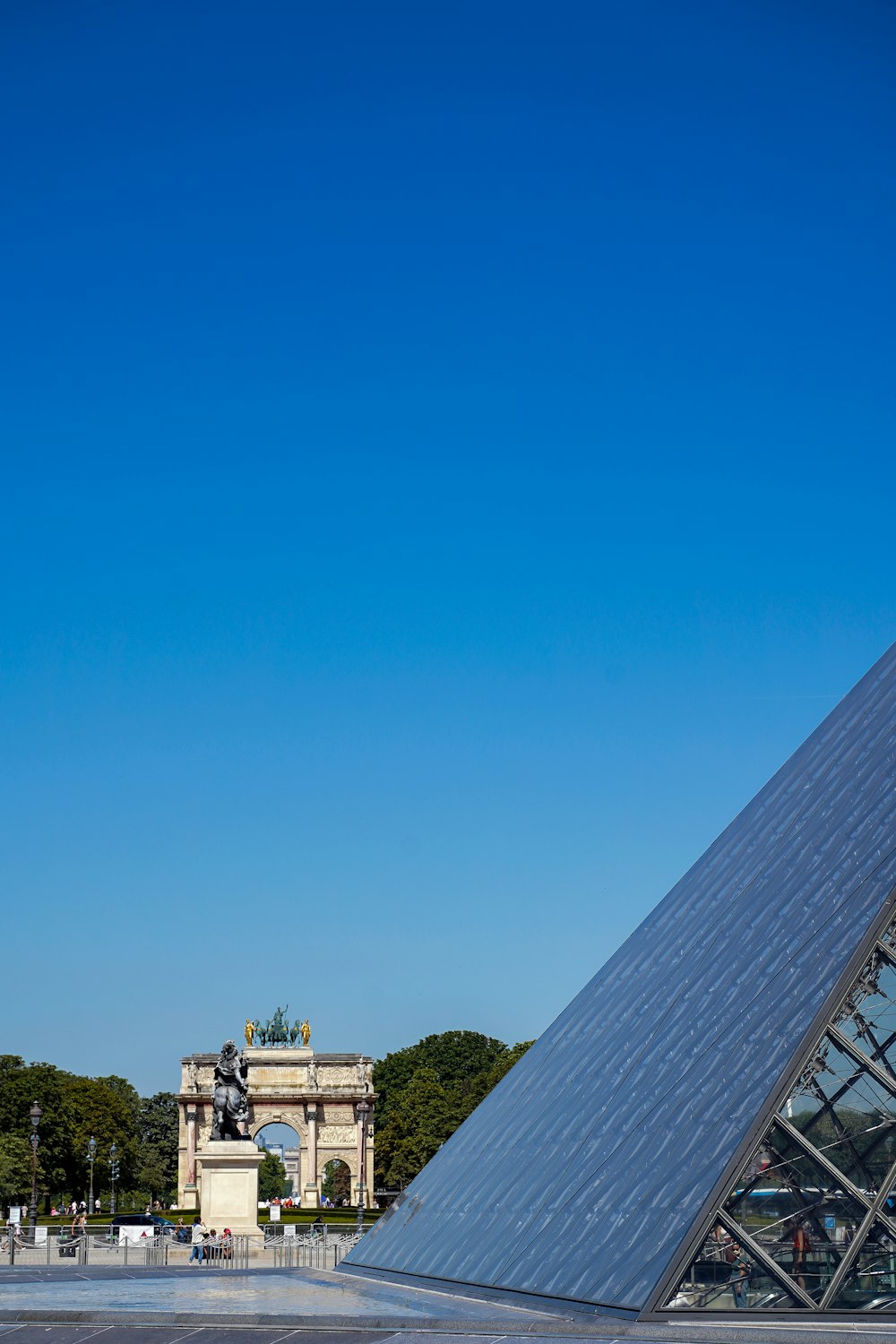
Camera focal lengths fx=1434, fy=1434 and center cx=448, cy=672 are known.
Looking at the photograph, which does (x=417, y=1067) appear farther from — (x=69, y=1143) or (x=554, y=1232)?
(x=554, y=1232)

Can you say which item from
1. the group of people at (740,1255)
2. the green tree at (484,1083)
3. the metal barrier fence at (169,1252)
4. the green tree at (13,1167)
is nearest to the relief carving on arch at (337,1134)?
the green tree at (484,1083)

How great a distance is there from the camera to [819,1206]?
11.7 m

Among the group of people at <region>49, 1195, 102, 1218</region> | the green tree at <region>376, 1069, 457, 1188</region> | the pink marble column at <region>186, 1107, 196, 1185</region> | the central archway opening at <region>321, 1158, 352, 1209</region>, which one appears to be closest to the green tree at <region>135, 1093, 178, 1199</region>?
the central archway opening at <region>321, 1158, 352, 1209</region>

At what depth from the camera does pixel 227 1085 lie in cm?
3125

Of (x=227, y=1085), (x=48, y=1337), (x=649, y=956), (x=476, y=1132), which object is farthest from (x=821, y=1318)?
(x=227, y=1085)

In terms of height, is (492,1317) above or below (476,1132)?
below

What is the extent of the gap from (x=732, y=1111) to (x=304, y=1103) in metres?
80.5

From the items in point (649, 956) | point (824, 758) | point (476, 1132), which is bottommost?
point (476, 1132)

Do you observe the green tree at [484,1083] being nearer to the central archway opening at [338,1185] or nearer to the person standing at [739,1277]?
the central archway opening at [338,1185]

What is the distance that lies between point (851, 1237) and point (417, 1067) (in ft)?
337

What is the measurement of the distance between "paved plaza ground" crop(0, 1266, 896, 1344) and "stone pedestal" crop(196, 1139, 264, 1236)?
12080 mm

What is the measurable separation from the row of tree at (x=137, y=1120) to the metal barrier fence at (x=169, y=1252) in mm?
32516

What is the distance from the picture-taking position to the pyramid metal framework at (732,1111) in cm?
1155

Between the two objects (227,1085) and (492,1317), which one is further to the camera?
(227,1085)
